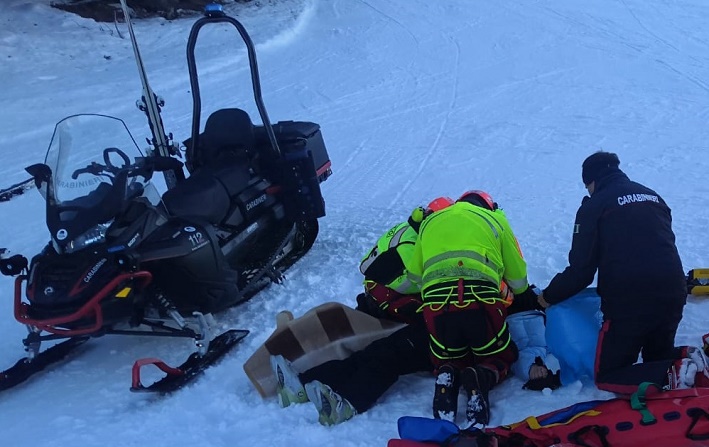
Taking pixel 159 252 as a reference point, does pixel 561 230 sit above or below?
below

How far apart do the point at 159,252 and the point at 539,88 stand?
6.55m

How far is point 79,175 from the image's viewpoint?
409 cm

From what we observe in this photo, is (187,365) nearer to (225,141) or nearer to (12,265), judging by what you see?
(12,265)

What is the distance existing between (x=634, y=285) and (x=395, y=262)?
1.34 meters

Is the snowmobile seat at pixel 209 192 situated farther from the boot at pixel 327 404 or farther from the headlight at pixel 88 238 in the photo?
the boot at pixel 327 404

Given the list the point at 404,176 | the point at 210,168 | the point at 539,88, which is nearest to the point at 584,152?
the point at 404,176

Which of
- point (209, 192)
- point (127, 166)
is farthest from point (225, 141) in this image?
point (127, 166)

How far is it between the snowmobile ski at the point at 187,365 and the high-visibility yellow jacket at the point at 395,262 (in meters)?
0.93

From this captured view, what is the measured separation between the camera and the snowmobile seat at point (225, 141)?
5203 mm

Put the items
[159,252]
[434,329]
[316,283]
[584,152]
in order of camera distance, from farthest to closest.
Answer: [584,152]
[316,283]
[159,252]
[434,329]

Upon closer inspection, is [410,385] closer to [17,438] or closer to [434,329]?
[434,329]

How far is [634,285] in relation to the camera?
305cm

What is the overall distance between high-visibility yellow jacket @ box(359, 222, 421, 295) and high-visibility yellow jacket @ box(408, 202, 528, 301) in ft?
1.14

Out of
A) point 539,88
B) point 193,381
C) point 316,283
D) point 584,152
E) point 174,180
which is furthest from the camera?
point 539,88
